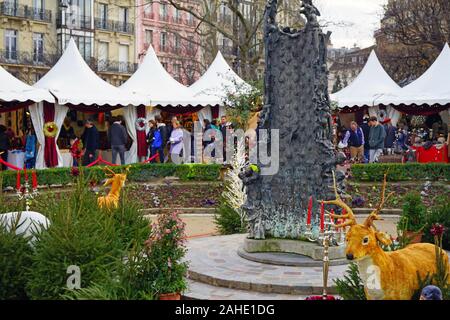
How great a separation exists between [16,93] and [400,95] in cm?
1415

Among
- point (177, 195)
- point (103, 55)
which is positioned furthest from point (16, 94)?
point (103, 55)

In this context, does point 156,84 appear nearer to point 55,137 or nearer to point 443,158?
point 55,137

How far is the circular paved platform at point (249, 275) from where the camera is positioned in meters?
7.65

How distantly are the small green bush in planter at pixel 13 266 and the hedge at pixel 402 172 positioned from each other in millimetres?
12184

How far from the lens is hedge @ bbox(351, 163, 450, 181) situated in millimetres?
17359

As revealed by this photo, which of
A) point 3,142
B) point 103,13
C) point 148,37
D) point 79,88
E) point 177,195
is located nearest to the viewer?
point 177,195

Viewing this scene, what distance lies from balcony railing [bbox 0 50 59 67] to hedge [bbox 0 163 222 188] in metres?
28.4

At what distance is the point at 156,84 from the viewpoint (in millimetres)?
23625

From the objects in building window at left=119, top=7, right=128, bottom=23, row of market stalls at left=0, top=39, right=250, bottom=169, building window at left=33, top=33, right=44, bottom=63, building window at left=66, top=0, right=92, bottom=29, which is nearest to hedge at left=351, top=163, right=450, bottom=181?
row of market stalls at left=0, top=39, right=250, bottom=169

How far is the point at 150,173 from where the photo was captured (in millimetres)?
18453

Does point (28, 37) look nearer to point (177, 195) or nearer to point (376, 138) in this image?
point (177, 195)

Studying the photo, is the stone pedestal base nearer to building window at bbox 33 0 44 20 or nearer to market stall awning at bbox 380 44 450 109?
market stall awning at bbox 380 44 450 109
